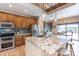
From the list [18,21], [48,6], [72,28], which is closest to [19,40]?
[18,21]

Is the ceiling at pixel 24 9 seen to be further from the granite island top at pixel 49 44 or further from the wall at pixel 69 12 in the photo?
the granite island top at pixel 49 44

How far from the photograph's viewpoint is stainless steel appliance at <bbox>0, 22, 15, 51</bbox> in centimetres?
139

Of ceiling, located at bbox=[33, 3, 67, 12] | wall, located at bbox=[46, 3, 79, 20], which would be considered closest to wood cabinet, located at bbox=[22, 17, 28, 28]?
ceiling, located at bbox=[33, 3, 67, 12]

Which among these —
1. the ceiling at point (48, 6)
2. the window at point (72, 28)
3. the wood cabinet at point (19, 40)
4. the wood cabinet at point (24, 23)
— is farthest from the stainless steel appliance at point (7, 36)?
the window at point (72, 28)

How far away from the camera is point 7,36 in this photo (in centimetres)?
144

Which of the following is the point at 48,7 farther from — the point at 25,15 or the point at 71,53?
the point at 71,53

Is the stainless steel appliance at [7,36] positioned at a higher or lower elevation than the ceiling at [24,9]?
lower

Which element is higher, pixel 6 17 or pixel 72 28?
pixel 6 17

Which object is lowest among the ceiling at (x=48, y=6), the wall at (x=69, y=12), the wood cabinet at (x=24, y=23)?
the wood cabinet at (x=24, y=23)

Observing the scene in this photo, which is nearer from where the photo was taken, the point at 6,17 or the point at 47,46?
the point at 6,17

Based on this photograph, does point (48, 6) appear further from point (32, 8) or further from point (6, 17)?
point (6, 17)

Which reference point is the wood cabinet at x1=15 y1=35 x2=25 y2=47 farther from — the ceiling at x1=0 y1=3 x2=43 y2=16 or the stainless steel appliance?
the ceiling at x1=0 y1=3 x2=43 y2=16

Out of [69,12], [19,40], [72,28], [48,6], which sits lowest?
[19,40]

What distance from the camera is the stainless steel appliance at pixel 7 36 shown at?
1.39 metres
